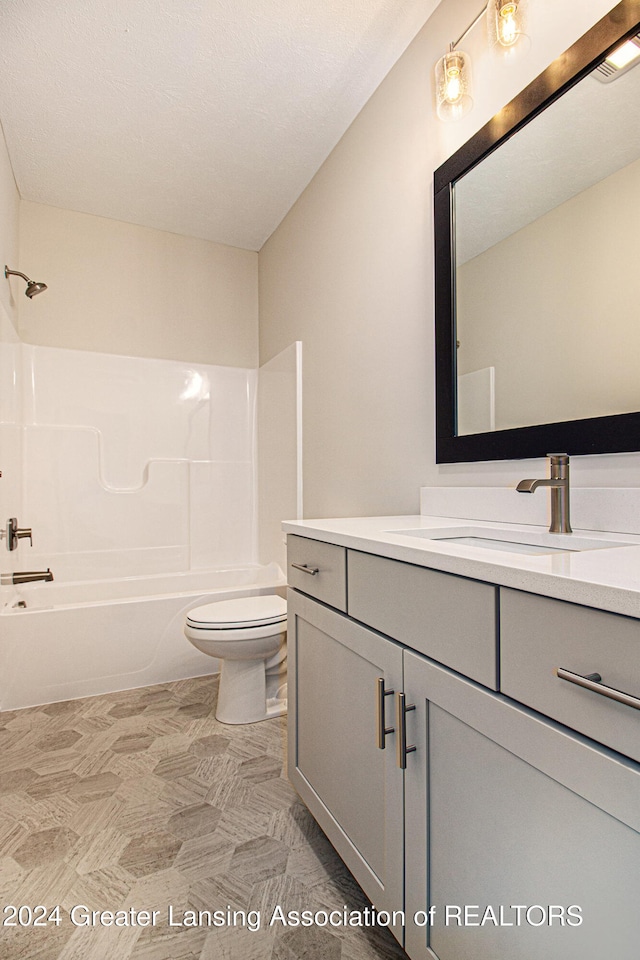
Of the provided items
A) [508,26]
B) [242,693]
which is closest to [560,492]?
[508,26]

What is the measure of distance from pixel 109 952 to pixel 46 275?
9.82 ft

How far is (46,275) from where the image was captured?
2.95 meters

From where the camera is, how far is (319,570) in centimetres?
135

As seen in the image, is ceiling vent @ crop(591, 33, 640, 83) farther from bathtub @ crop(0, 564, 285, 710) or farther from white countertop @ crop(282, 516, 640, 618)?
bathtub @ crop(0, 564, 285, 710)

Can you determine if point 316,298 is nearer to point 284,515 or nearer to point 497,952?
point 284,515

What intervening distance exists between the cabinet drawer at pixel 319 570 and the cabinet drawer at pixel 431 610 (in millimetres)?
54

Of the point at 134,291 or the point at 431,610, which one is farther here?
the point at 134,291

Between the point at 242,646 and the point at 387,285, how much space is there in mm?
1491

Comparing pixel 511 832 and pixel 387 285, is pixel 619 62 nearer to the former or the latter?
pixel 387 285

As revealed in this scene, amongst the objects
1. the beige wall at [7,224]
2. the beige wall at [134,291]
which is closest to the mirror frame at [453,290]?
the beige wall at [7,224]

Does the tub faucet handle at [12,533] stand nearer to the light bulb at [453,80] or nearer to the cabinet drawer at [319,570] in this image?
the cabinet drawer at [319,570]

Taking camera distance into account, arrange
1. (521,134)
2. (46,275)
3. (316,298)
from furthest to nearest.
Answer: (46,275), (316,298), (521,134)

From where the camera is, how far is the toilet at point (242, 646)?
6.82 feet

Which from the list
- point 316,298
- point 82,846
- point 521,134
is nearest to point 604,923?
point 82,846
